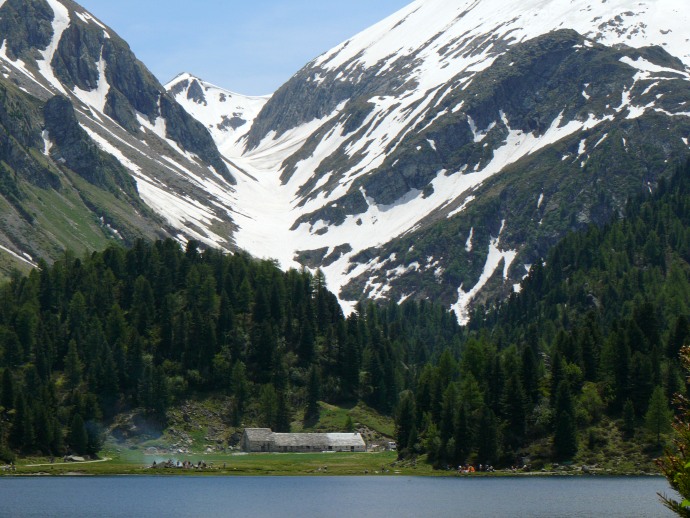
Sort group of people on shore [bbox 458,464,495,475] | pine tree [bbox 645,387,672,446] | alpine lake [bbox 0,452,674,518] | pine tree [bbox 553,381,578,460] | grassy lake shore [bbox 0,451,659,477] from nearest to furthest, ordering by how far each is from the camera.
A: alpine lake [bbox 0,452,674,518], pine tree [bbox 645,387,672,446], pine tree [bbox 553,381,578,460], grassy lake shore [bbox 0,451,659,477], group of people on shore [bbox 458,464,495,475]

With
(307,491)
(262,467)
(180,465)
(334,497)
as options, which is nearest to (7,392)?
(180,465)

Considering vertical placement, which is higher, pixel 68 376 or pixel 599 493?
pixel 68 376

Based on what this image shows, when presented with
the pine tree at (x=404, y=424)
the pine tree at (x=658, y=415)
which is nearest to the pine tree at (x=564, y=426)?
the pine tree at (x=658, y=415)

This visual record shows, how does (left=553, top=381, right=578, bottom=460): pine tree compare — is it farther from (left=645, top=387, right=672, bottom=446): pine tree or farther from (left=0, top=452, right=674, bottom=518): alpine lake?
(left=645, top=387, right=672, bottom=446): pine tree

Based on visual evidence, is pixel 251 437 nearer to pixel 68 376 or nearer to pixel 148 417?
pixel 148 417

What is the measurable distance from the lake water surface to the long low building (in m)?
35.6

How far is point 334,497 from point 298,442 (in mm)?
64703

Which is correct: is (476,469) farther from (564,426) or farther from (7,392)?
(7,392)

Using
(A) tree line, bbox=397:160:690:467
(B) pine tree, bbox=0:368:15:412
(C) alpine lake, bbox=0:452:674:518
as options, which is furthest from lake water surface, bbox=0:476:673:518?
(B) pine tree, bbox=0:368:15:412

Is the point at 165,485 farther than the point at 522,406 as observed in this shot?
No

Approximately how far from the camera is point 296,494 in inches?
5039

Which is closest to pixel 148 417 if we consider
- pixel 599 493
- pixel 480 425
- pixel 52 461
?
pixel 52 461

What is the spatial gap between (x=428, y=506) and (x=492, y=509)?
6695 mm

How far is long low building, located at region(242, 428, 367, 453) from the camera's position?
18512cm
